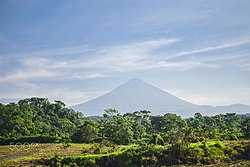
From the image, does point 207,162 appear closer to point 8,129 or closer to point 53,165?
point 53,165

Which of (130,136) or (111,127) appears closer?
(130,136)

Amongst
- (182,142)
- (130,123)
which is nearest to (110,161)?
(182,142)

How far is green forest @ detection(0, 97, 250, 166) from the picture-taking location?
1620 cm

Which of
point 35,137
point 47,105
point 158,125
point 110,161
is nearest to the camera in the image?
point 110,161

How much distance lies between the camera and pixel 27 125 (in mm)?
36500

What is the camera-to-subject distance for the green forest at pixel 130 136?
53.2ft

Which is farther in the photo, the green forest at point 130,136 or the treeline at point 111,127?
the treeline at point 111,127

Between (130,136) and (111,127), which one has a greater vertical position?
(111,127)

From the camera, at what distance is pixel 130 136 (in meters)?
30.4

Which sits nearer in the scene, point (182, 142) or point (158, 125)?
point (182, 142)

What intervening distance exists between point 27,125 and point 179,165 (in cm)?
2646

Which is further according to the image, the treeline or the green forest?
the treeline

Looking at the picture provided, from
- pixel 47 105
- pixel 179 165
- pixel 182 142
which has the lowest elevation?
pixel 179 165

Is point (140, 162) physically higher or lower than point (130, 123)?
lower
